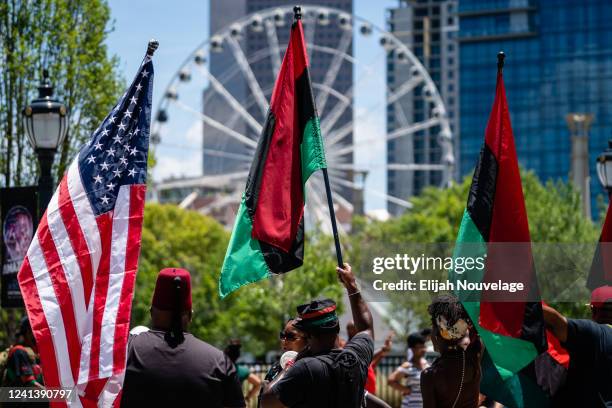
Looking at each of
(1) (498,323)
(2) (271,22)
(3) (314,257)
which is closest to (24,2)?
(1) (498,323)

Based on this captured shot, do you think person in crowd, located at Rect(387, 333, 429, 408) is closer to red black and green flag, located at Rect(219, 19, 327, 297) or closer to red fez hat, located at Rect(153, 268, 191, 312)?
red black and green flag, located at Rect(219, 19, 327, 297)

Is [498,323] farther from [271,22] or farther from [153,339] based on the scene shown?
[271,22]

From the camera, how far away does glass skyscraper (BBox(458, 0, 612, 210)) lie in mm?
125875

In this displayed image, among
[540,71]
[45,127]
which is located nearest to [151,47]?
[45,127]

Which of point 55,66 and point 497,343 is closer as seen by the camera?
point 497,343

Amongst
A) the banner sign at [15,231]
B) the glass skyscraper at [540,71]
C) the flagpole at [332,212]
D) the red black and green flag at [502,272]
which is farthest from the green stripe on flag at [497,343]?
the glass skyscraper at [540,71]

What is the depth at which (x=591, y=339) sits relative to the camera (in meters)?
6.97

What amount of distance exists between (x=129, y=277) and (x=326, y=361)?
3.66ft

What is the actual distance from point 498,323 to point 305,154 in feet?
5.13

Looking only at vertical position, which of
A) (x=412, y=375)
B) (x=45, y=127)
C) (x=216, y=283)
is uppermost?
(x=45, y=127)

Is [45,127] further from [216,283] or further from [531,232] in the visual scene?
[216,283]

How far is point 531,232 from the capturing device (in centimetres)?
4088

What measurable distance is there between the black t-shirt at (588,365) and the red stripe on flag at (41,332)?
2.79 metres

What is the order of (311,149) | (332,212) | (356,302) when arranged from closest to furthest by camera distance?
1. (356,302)
2. (332,212)
3. (311,149)
